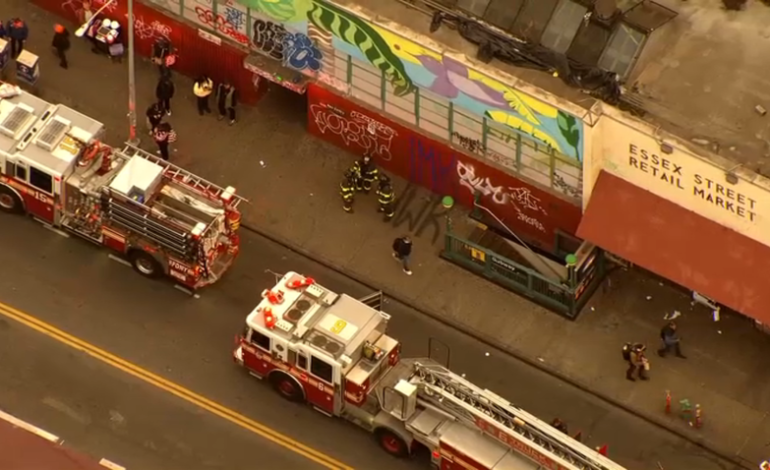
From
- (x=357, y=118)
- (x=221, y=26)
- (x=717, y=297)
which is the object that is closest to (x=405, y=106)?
(x=357, y=118)

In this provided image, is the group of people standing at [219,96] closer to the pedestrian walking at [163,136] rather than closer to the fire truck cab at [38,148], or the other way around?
the pedestrian walking at [163,136]

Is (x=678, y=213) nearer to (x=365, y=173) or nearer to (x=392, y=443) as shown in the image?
(x=365, y=173)

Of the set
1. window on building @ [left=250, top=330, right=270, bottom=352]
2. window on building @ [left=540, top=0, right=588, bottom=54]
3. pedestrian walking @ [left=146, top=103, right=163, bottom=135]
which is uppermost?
window on building @ [left=540, top=0, right=588, bottom=54]

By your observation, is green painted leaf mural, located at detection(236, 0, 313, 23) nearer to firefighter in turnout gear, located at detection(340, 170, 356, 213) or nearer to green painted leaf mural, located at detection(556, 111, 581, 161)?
firefighter in turnout gear, located at detection(340, 170, 356, 213)

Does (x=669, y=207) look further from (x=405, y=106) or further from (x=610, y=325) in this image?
(x=405, y=106)

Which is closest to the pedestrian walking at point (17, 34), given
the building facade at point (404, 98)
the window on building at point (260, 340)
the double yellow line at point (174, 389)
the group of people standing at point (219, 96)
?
the building facade at point (404, 98)

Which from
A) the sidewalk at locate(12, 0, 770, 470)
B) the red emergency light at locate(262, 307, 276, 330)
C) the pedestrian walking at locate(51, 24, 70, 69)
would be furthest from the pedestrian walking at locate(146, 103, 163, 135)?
the red emergency light at locate(262, 307, 276, 330)
